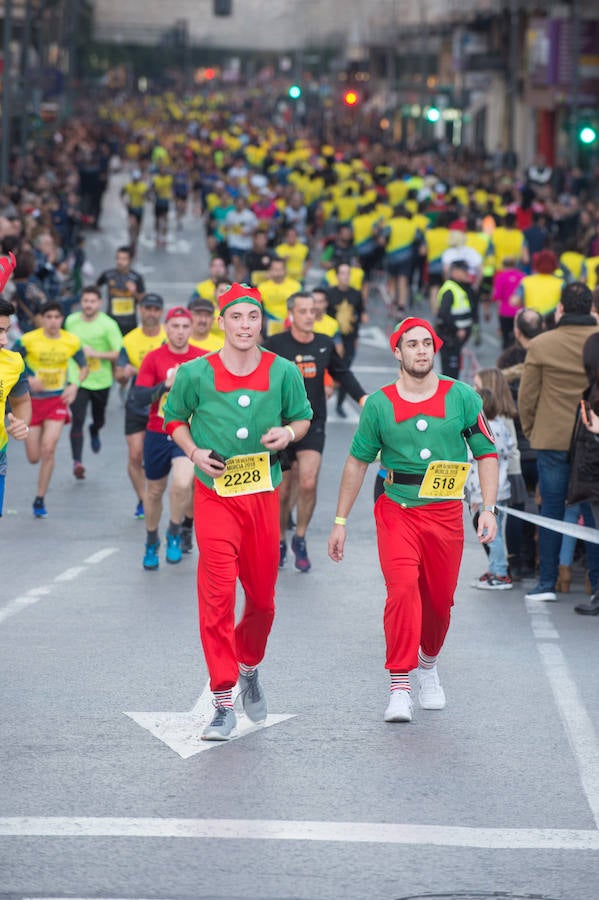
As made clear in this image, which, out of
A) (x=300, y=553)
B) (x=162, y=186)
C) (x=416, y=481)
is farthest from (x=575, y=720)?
(x=162, y=186)

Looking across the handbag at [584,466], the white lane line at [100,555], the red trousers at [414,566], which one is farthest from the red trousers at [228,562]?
the white lane line at [100,555]

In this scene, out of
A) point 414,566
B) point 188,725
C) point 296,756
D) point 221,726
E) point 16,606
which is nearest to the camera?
point 296,756

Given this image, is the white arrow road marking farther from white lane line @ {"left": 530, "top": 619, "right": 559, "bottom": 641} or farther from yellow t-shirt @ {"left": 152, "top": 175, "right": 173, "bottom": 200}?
yellow t-shirt @ {"left": 152, "top": 175, "right": 173, "bottom": 200}

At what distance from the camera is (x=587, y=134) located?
39281mm

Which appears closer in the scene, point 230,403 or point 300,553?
point 230,403

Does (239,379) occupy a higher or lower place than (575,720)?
higher

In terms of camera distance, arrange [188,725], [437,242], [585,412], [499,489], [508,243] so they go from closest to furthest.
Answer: [188,725], [585,412], [499,489], [508,243], [437,242]

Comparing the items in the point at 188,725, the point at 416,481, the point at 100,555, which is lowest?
the point at 100,555

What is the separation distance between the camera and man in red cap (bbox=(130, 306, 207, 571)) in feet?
41.5

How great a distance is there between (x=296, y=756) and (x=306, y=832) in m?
1.06

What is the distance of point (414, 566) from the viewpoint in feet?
27.7

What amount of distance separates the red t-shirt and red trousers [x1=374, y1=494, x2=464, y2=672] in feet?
14.3

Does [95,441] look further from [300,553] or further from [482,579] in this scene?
[482,579]

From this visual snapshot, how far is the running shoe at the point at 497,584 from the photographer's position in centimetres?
1240
